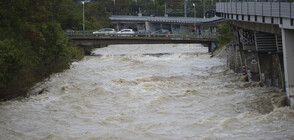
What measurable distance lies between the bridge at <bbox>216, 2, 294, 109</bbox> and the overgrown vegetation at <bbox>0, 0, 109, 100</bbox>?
1468 centimetres

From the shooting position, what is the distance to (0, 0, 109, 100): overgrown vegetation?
103ft

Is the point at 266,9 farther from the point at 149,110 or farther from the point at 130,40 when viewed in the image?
the point at 130,40

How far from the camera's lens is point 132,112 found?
2753 centimetres

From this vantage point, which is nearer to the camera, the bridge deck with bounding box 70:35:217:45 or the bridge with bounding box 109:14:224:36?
the bridge deck with bounding box 70:35:217:45

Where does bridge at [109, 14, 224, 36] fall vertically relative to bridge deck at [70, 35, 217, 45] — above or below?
above

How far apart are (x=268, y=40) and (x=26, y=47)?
708 inches

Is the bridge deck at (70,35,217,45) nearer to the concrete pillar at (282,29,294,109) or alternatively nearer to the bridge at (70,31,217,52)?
the bridge at (70,31,217,52)

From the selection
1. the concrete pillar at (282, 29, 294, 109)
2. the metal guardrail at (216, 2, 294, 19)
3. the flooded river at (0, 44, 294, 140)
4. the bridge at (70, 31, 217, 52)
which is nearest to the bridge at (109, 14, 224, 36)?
the bridge at (70, 31, 217, 52)

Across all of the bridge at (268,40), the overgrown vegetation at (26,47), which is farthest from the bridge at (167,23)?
the overgrown vegetation at (26,47)

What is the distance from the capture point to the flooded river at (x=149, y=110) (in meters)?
22.5

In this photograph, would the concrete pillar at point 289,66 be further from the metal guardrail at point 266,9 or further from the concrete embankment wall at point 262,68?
the concrete embankment wall at point 262,68

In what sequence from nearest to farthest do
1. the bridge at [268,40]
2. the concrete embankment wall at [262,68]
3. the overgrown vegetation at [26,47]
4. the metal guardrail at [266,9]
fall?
the metal guardrail at [266,9] < the bridge at [268,40] < the overgrown vegetation at [26,47] < the concrete embankment wall at [262,68]

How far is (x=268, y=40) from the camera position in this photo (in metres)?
37.7

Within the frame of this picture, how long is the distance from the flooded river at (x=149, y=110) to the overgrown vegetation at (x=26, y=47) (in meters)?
1.08
